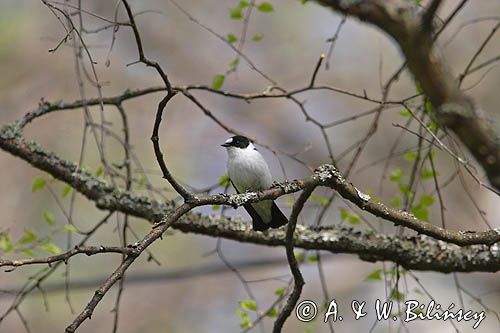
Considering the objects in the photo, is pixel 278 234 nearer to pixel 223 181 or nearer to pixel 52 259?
pixel 223 181

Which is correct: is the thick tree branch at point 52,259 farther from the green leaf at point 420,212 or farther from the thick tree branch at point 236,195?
the green leaf at point 420,212

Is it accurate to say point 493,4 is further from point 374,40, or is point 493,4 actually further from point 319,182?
point 319,182

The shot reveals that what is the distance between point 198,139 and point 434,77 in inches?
277

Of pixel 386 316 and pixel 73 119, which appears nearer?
pixel 386 316

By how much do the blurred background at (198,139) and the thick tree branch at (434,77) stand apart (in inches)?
218

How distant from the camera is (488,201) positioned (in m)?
8.05

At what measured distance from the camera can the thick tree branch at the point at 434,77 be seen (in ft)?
4.30

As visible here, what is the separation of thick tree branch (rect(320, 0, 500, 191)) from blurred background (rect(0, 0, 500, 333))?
5.53m

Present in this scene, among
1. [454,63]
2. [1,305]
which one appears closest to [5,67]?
[1,305]

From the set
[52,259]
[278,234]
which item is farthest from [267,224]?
[52,259]

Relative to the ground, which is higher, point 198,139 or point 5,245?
point 198,139

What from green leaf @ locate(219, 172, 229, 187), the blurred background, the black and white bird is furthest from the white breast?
the blurred background

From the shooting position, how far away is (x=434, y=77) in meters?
1.33

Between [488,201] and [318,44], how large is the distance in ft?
9.87
